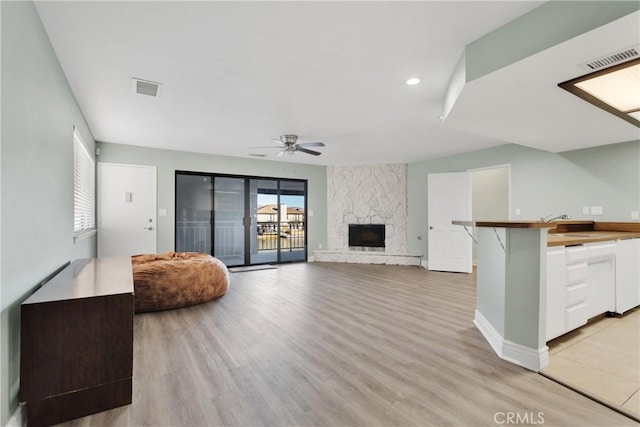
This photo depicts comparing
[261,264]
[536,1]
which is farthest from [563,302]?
[261,264]

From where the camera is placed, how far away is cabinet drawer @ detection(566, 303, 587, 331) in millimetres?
2598

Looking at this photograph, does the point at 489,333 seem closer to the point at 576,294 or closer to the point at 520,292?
the point at 520,292

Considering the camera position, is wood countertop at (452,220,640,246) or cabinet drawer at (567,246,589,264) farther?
cabinet drawer at (567,246,589,264)

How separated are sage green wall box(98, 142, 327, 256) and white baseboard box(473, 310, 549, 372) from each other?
18.0 feet

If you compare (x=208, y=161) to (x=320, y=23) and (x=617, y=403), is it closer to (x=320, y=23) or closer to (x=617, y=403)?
(x=320, y=23)

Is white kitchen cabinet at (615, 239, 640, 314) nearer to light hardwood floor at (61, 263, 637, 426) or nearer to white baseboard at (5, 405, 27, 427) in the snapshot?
light hardwood floor at (61, 263, 637, 426)

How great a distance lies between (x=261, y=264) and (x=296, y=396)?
5327 mm

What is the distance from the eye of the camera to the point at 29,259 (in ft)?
5.95

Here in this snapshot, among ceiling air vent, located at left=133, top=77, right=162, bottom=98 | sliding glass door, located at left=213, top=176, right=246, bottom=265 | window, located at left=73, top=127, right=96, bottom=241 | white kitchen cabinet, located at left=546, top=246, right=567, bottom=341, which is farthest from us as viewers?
sliding glass door, located at left=213, top=176, right=246, bottom=265

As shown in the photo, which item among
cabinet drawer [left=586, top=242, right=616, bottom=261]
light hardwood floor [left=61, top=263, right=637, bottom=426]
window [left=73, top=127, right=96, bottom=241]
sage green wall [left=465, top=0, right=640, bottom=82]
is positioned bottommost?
light hardwood floor [left=61, top=263, right=637, bottom=426]

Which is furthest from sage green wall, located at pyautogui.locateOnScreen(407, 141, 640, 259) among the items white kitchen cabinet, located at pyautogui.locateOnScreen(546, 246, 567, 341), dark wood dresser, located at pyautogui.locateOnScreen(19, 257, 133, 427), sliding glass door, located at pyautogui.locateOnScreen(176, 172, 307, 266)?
dark wood dresser, located at pyautogui.locateOnScreen(19, 257, 133, 427)

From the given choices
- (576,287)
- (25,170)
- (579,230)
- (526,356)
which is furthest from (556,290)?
(25,170)

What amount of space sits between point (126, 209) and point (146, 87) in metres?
3.27

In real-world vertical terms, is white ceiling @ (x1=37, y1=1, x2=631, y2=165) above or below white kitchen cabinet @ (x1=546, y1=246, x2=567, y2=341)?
above
